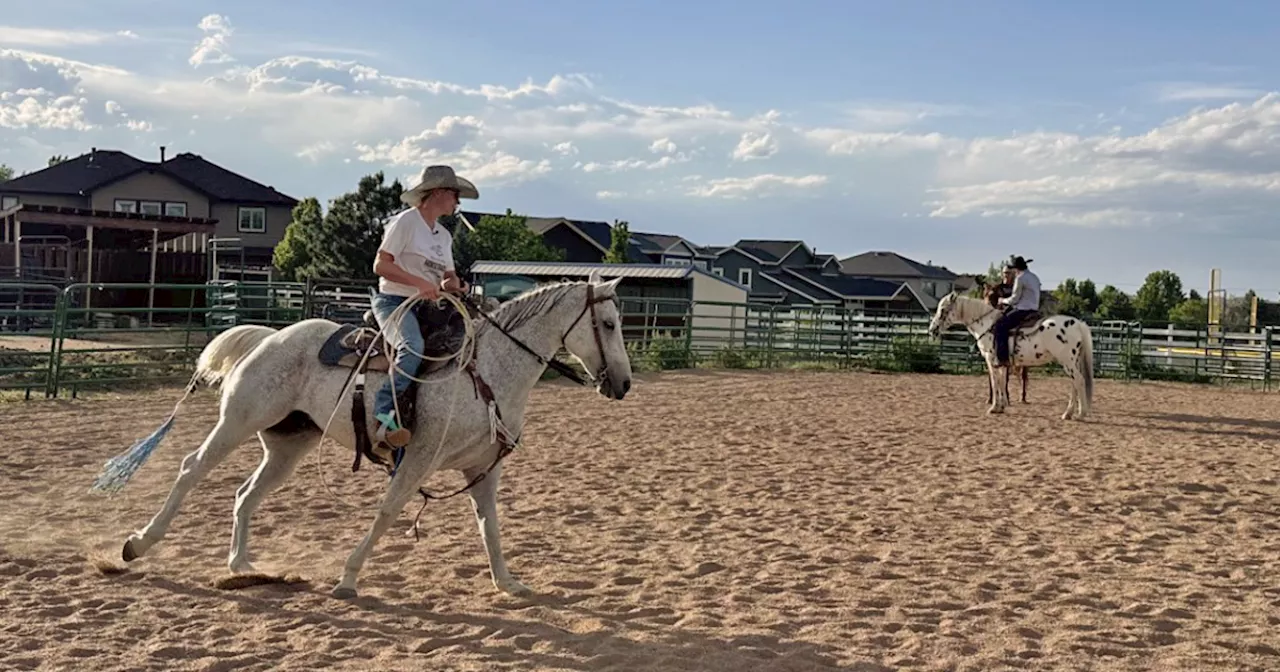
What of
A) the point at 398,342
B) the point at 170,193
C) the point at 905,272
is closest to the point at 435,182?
the point at 398,342

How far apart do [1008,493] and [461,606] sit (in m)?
5.05

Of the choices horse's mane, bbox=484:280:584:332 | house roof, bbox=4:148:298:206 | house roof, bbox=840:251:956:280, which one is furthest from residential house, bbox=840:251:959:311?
horse's mane, bbox=484:280:584:332

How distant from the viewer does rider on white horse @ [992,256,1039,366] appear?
14.6 meters

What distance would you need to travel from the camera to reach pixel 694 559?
6.39 m

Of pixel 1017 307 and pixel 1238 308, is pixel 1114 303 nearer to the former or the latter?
A: pixel 1238 308

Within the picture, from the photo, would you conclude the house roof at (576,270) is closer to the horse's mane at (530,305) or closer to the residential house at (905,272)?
the horse's mane at (530,305)

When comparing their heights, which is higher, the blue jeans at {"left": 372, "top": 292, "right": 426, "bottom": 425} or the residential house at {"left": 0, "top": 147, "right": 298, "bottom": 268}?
the residential house at {"left": 0, "top": 147, "right": 298, "bottom": 268}

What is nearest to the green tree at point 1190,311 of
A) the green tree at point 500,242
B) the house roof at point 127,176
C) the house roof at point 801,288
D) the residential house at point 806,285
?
the residential house at point 806,285

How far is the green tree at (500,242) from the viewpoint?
4509cm

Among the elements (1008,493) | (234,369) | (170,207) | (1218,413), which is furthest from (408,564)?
(170,207)

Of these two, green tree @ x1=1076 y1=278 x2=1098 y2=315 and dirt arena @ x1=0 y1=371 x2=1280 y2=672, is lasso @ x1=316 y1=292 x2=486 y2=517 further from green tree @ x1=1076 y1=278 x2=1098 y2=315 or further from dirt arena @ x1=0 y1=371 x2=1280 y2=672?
green tree @ x1=1076 y1=278 x2=1098 y2=315

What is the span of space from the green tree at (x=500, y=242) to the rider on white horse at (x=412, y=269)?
3941 centimetres

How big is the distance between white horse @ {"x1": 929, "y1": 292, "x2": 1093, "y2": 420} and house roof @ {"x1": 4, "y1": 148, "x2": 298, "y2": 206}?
3618cm

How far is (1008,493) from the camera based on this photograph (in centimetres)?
873
